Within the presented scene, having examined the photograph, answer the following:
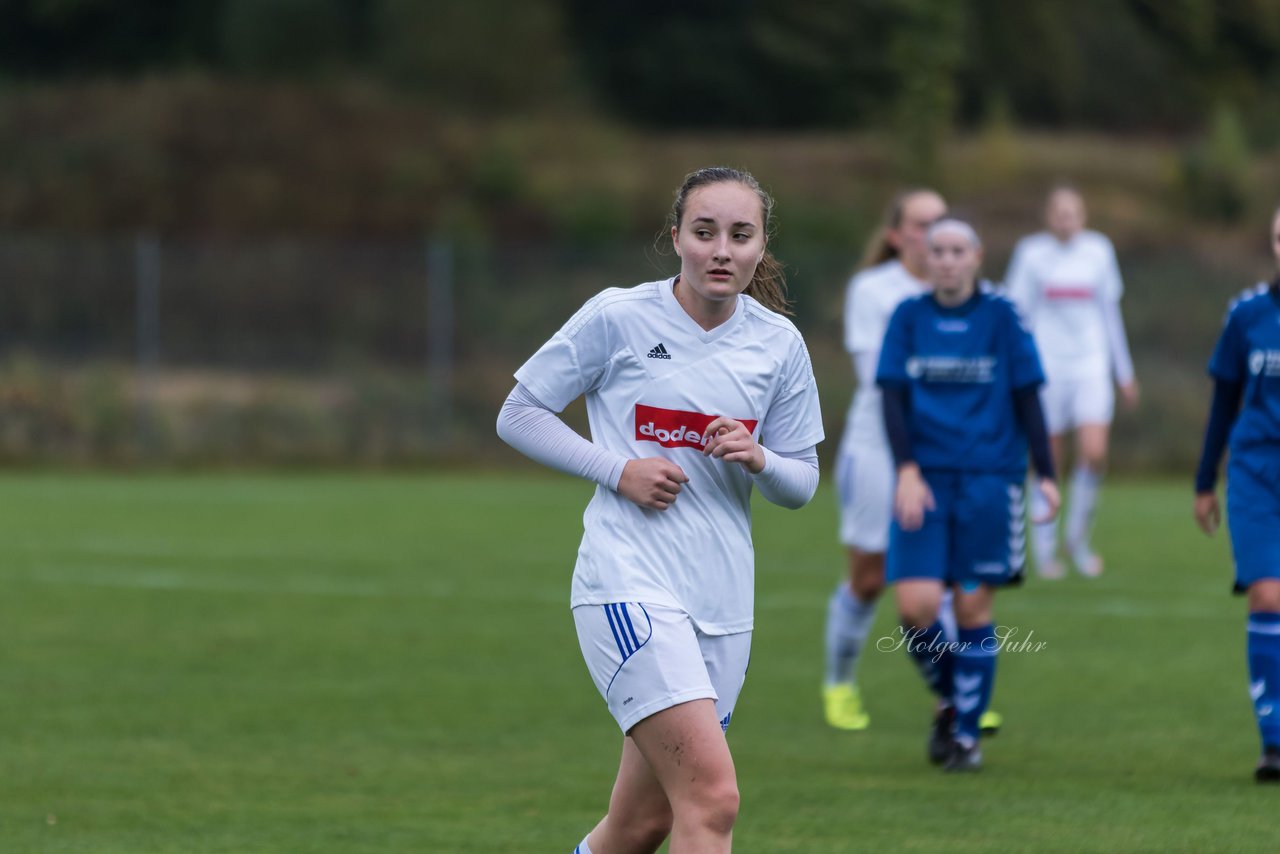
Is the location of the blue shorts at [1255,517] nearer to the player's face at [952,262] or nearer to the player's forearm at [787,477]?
the player's face at [952,262]

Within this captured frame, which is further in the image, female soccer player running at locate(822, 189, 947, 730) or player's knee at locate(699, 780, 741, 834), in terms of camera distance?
female soccer player running at locate(822, 189, 947, 730)

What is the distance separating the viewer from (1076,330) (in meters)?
14.5

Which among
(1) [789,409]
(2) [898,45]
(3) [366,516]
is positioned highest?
(2) [898,45]

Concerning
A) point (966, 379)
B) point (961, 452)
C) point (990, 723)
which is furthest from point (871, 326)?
point (990, 723)

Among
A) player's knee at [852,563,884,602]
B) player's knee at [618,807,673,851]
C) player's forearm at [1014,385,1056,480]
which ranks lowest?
player's knee at [852,563,884,602]

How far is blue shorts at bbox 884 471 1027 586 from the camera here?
7.63 meters

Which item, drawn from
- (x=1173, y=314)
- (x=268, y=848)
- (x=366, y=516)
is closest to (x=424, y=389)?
(x=366, y=516)

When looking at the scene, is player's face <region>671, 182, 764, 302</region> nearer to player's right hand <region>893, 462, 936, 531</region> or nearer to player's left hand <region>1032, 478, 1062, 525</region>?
player's right hand <region>893, 462, 936, 531</region>

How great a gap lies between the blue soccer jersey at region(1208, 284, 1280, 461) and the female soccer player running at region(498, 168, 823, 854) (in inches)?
115

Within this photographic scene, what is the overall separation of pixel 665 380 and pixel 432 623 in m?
7.30

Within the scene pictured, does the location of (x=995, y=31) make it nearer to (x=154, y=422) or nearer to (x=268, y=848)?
(x=154, y=422)

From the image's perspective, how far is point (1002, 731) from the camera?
8.50 m

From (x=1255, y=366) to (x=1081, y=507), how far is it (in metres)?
7.25

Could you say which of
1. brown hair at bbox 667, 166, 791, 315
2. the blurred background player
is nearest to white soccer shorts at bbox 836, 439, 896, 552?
the blurred background player
